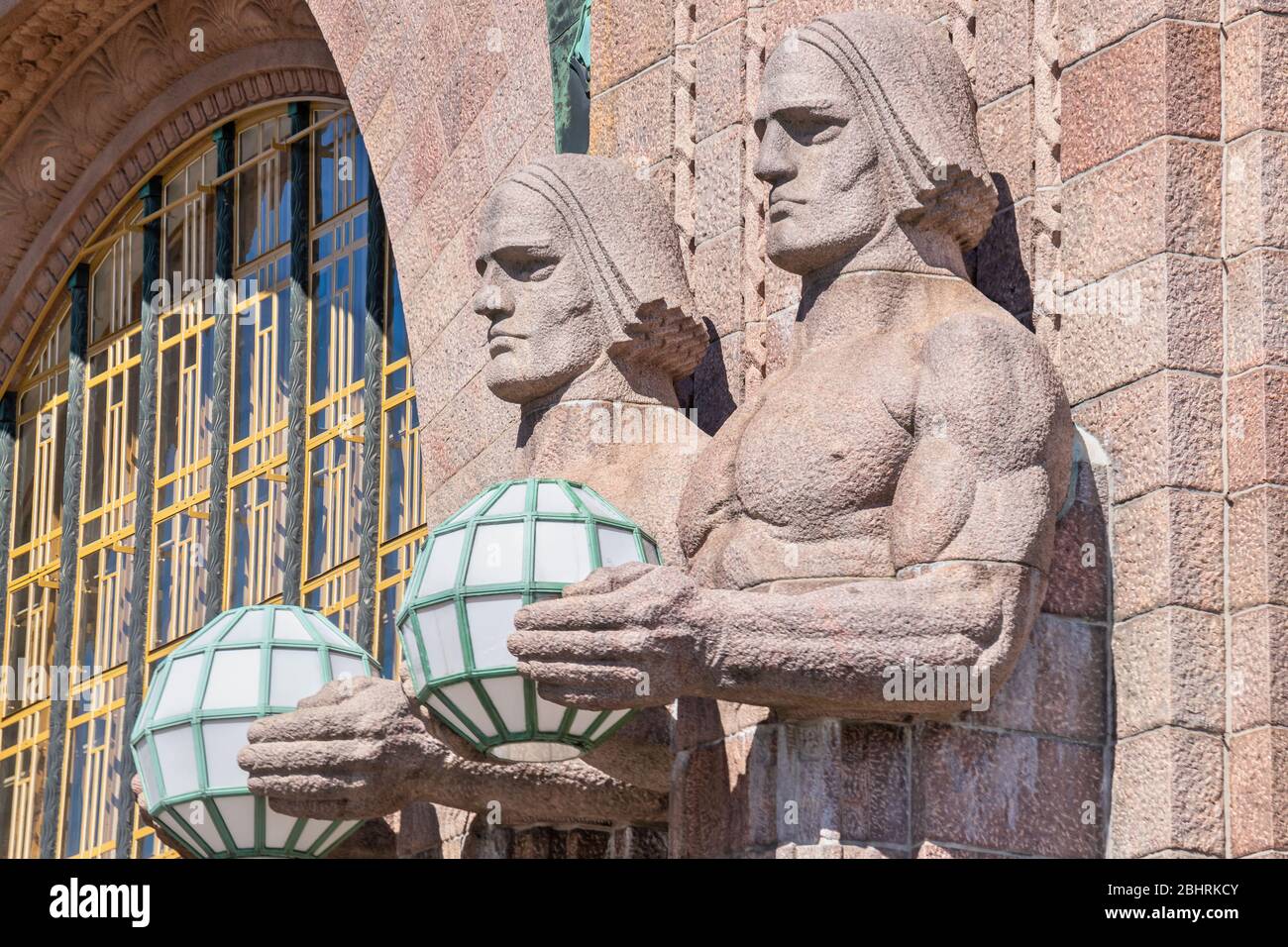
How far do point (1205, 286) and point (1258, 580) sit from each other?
2.67 ft

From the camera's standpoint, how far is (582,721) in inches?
293

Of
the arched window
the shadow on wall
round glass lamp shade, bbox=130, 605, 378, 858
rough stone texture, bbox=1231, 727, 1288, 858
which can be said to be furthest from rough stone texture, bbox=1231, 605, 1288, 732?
the arched window

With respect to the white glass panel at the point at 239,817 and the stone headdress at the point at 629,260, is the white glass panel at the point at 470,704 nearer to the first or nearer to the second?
the white glass panel at the point at 239,817

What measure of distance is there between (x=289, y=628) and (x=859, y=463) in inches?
80.7

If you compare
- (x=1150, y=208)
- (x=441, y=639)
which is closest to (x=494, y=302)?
(x=441, y=639)

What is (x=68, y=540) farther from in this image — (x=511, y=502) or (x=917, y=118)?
(x=917, y=118)

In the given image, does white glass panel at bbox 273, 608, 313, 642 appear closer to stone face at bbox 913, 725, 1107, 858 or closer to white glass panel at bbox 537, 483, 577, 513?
white glass panel at bbox 537, 483, 577, 513

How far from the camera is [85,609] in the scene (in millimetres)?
15680

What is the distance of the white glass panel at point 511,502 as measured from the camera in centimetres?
746

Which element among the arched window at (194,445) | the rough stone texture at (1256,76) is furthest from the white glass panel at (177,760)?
the arched window at (194,445)

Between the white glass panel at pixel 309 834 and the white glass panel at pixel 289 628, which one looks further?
the white glass panel at pixel 289 628

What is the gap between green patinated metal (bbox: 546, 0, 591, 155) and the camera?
10445 mm

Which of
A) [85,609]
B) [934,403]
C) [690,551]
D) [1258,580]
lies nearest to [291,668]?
[690,551]

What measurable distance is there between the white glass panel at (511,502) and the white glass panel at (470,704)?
18.0 inches
